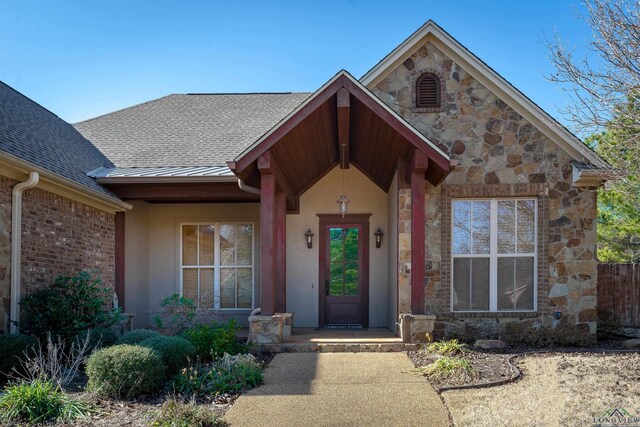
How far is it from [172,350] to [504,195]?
6219mm

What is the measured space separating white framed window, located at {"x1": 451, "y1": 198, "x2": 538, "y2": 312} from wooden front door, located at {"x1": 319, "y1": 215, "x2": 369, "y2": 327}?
226 centimetres

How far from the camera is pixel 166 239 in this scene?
11.3m

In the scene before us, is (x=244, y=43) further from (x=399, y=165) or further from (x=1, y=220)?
(x=1, y=220)

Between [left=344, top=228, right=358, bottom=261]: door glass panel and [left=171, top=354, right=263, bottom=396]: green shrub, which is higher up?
[left=344, top=228, right=358, bottom=261]: door glass panel

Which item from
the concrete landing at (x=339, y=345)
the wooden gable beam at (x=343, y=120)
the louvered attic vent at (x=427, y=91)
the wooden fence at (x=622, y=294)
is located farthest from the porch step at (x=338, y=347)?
the wooden fence at (x=622, y=294)

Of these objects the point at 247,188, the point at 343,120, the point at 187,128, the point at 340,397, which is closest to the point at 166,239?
the point at 187,128

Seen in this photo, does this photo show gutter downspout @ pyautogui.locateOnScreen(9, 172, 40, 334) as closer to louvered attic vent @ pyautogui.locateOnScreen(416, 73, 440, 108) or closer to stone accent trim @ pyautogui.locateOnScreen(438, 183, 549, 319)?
louvered attic vent @ pyautogui.locateOnScreen(416, 73, 440, 108)

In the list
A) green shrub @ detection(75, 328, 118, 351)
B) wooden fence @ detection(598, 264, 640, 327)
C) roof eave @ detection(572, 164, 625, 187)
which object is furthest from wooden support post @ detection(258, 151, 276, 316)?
wooden fence @ detection(598, 264, 640, 327)

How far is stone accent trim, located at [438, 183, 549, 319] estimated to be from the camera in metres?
9.16

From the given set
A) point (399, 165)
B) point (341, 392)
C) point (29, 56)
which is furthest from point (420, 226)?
point (29, 56)

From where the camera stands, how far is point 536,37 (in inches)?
270

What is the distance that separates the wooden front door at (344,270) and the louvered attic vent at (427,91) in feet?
9.07

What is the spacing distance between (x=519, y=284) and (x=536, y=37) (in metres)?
4.41

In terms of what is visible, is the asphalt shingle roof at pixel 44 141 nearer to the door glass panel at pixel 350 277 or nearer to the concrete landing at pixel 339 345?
the concrete landing at pixel 339 345
